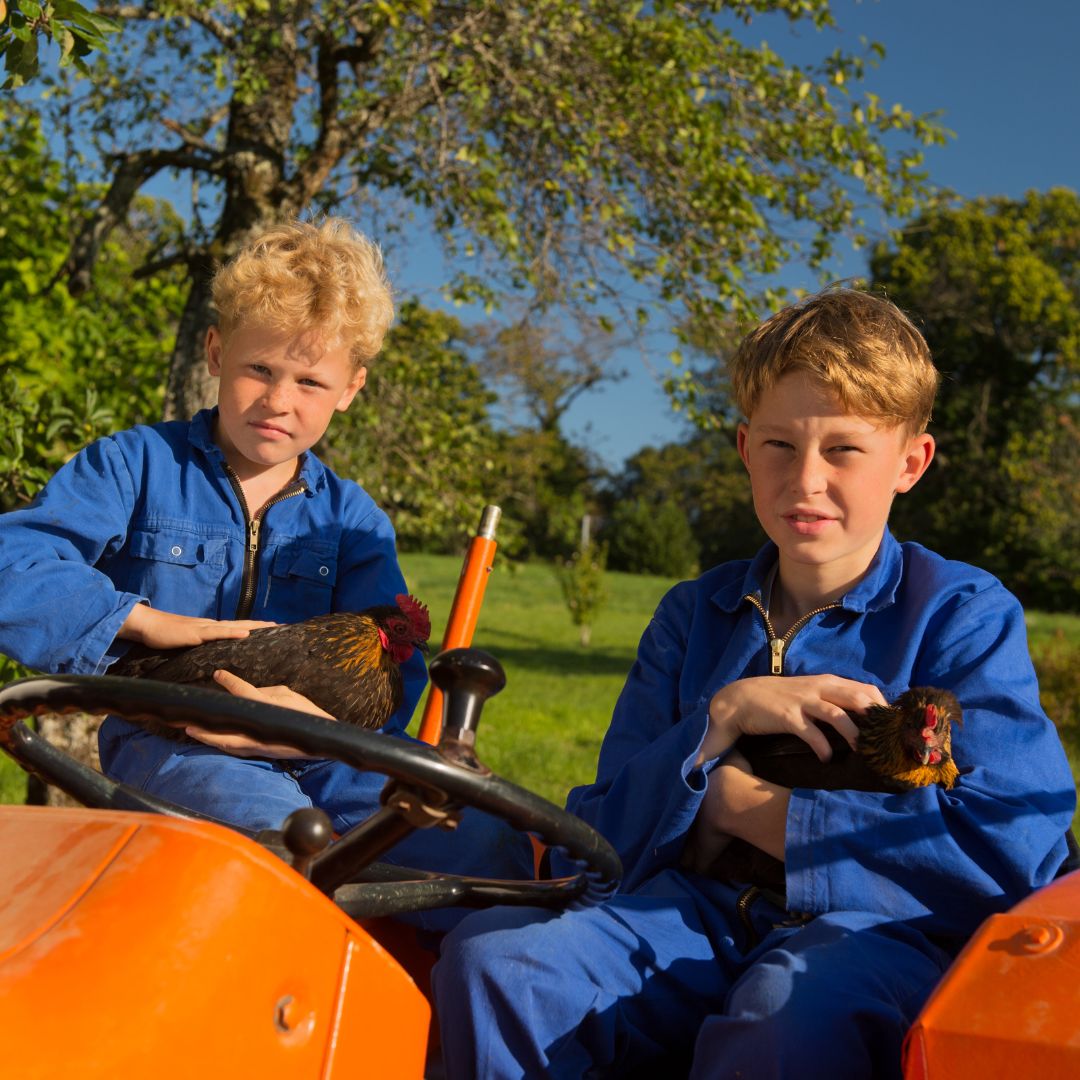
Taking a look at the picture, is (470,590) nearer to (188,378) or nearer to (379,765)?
(379,765)

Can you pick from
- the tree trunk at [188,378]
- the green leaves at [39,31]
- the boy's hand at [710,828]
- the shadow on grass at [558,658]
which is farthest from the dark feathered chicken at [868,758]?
the shadow on grass at [558,658]

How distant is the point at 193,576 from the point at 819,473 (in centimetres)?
133

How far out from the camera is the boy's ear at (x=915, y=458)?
86.4 inches

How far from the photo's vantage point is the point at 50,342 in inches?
202

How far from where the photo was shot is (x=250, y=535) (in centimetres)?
261

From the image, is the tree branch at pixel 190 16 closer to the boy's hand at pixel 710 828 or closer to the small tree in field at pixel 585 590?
the boy's hand at pixel 710 828

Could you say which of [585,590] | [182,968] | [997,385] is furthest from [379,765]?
[997,385]

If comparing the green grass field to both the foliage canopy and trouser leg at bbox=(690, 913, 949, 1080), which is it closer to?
the foliage canopy

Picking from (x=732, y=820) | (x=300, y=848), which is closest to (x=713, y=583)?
Answer: (x=732, y=820)

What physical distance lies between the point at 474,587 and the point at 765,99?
4.32 meters

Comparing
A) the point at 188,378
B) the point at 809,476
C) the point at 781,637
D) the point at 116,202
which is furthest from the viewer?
the point at 116,202

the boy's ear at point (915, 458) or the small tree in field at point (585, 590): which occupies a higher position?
the boy's ear at point (915, 458)

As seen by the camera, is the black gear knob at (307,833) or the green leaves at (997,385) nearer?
the black gear knob at (307,833)

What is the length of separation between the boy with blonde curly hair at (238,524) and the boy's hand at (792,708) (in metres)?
0.70
